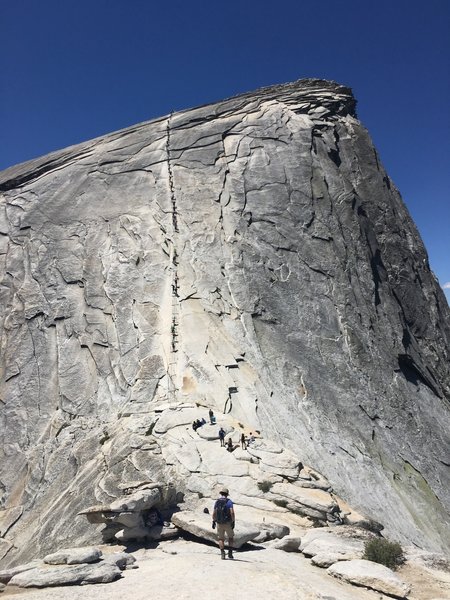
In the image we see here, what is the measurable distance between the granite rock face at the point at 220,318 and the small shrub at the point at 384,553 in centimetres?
403

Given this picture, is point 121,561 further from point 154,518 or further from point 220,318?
point 220,318

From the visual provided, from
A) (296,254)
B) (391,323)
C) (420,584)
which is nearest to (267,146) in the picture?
(296,254)

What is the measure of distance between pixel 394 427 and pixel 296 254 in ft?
46.0

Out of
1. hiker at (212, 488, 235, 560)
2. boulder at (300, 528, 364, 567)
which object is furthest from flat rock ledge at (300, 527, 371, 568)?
hiker at (212, 488, 235, 560)

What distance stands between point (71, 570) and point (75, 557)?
707mm

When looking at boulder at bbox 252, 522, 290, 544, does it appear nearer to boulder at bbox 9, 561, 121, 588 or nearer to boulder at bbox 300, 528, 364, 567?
boulder at bbox 300, 528, 364, 567

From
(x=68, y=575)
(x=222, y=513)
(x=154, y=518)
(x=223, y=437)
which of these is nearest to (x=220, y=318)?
(x=223, y=437)

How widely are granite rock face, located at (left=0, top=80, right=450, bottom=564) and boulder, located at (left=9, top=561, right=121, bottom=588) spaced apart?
4.94 metres

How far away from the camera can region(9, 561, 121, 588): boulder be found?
11344 mm

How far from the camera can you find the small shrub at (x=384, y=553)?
13695mm

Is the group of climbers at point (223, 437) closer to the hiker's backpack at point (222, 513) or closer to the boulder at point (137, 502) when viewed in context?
the boulder at point (137, 502)

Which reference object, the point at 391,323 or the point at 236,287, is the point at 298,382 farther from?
the point at 391,323

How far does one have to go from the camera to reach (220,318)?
3194cm

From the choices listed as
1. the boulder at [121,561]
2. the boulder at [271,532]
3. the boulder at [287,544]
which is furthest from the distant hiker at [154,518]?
the boulder at [287,544]
